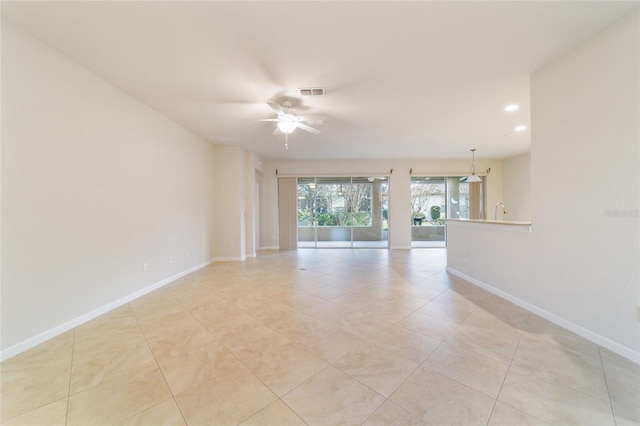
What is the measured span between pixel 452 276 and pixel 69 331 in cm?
539

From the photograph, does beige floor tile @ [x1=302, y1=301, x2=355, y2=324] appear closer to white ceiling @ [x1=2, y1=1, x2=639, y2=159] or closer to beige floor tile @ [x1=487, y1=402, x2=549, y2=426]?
beige floor tile @ [x1=487, y1=402, x2=549, y2=426]

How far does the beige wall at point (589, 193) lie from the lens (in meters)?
1.91

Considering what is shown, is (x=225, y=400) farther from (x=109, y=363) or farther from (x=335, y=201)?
(x=335, y=201)

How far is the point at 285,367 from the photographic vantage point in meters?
1.83

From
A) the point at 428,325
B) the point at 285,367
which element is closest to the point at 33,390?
the point at 285,367

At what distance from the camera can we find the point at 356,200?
7785 mm

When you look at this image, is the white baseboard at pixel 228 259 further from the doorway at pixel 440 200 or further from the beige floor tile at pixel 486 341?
the doorway at pixel 440 200

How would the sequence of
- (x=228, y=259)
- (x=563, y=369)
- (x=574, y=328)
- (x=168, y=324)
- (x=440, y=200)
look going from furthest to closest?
1. (x=440, y=200)
2. (x=228, y=259)
3. (x=168, y=324)
4. (x=574, y=328)
5. (x=563, y=369)

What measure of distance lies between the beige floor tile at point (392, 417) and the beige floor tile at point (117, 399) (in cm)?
135

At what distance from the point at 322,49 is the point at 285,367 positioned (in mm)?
2917

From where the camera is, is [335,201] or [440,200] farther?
[440,200]

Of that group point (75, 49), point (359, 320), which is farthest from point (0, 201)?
point (359, 320)

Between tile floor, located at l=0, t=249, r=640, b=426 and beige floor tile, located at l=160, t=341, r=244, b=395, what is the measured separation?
11 mm

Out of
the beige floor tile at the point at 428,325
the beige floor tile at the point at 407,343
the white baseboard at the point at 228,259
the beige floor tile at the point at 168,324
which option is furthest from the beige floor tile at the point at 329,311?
the white baseboard at the point at 228,259
